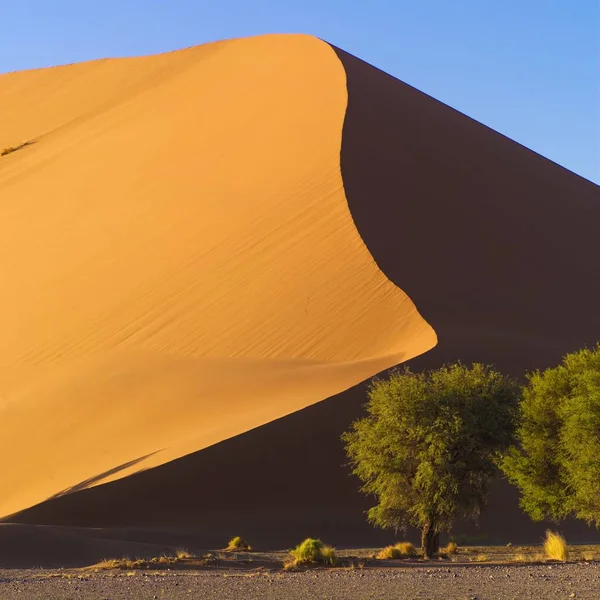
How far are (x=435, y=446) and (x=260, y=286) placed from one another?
1146 cm

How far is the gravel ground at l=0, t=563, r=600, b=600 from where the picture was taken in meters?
12.0

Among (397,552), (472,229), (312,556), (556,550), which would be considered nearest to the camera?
(312,556)

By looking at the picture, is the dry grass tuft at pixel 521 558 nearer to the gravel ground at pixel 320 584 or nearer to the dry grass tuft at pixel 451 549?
the gravel ground at pixel 320 584

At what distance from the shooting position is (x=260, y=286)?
30.6m

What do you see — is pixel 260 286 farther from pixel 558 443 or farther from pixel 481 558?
pixel 481 558

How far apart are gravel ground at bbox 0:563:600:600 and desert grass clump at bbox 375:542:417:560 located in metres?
2.26

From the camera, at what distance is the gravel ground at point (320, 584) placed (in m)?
12.0

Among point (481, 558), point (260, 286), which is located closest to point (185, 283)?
point (260, 286)

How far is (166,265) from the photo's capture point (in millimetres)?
33156

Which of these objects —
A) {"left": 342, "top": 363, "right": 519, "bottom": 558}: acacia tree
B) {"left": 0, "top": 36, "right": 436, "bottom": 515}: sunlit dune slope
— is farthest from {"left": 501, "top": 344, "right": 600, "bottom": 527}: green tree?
{"left": 0, "top": 36, "right": 436, "bottom": 515}: sunlit dune slope

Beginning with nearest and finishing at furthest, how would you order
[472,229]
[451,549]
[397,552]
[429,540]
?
[397,552] → [429,540] → [451,549] → [472,229]

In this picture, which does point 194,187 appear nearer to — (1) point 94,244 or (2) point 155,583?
(1) point 94,244

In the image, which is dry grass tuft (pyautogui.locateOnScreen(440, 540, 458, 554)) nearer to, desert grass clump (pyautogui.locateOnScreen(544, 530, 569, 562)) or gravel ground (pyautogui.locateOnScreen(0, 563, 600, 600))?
desert grass clump (pyautogui.locateOnScreen(544, 530, 569, 562))

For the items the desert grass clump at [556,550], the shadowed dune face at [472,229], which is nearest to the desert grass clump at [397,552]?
the desert grass clump at [556,550]
